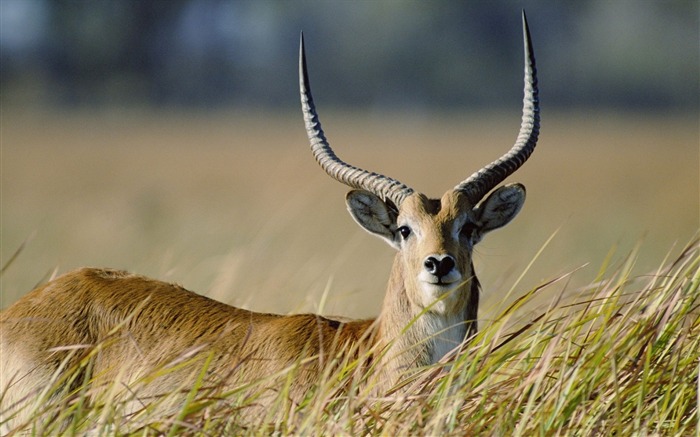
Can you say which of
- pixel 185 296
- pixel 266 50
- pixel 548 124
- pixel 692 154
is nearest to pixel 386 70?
pixel 266 50

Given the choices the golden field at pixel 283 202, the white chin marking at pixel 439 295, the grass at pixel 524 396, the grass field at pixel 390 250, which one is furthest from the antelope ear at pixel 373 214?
the golden field at pixel 283 202

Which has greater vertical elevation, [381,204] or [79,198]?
[79,198]

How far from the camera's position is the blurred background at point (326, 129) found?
18.2m

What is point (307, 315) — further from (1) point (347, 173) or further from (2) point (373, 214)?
(1) point (347, 173)

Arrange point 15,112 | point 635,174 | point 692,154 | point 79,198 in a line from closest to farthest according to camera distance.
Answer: point 79,198, point 635,174, point 692,154, point 15,112

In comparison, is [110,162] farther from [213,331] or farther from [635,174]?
[213,331]

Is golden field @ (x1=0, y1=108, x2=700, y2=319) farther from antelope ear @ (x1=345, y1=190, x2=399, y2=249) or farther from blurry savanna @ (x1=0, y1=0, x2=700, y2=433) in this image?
antelope ear @ (x1=345, y1=190, x2=399, y2=249)

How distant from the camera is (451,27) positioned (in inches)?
2899

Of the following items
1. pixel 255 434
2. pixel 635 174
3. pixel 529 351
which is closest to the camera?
pixel 255 434

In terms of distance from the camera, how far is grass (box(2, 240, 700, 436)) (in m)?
5.86

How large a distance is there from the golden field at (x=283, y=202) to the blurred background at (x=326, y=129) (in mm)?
91

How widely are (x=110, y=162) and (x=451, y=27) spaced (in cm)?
4704

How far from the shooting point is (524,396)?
6.19 meters

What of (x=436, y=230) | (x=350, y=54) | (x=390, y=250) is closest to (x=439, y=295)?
(x=436, y=230)
